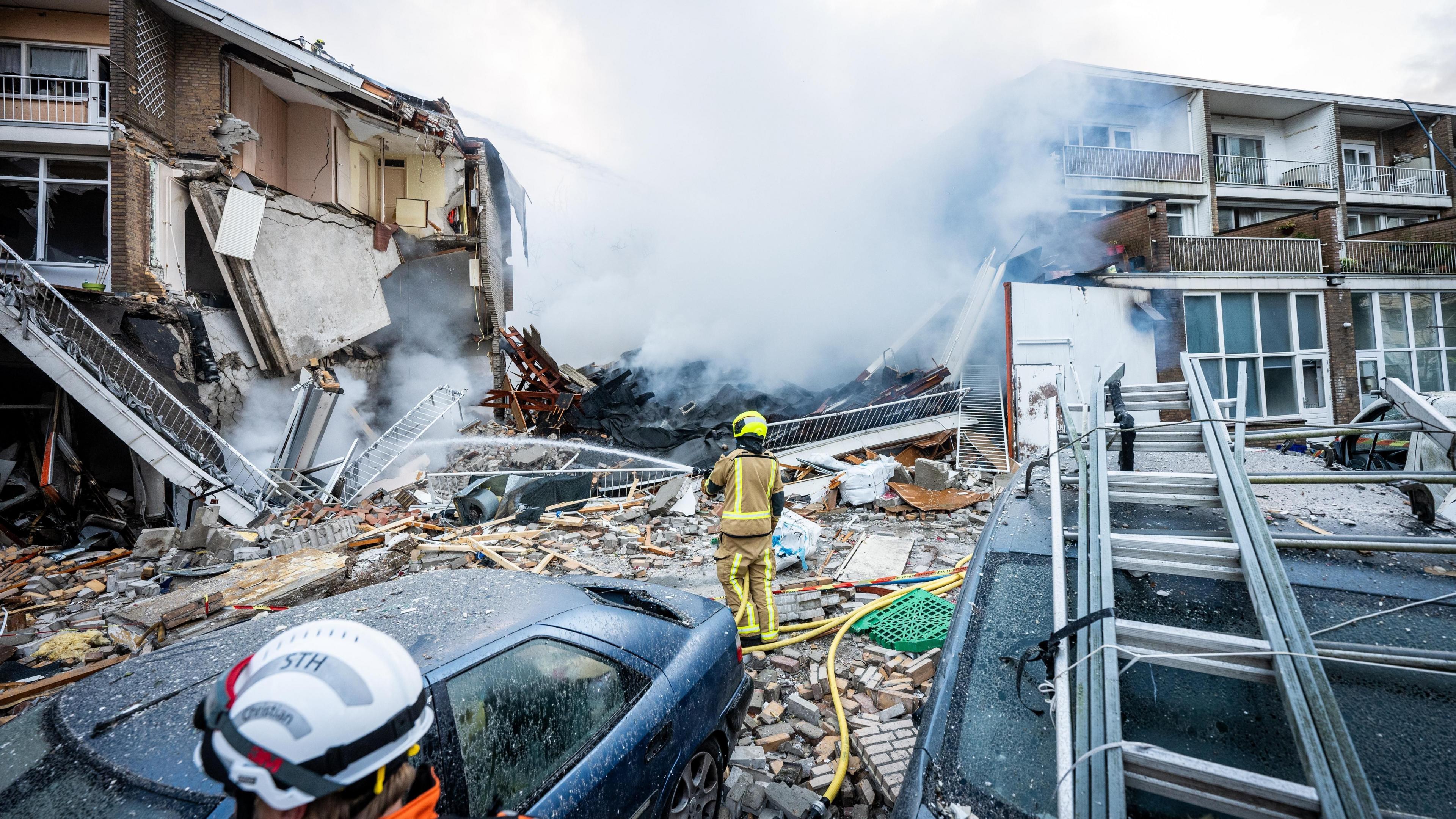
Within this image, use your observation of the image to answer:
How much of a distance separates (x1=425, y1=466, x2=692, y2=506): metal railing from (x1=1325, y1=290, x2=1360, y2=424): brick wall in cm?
1581

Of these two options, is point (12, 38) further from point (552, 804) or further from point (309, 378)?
point (552, 804)

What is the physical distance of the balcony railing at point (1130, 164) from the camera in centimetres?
1589

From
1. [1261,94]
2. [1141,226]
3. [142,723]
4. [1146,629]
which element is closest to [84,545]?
[142,723]

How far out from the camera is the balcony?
11125 millimetres

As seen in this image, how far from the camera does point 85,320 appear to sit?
8.83 meters

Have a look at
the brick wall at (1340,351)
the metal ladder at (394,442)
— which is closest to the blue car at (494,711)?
the metal ladder at (394,442)

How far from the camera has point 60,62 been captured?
11586mm

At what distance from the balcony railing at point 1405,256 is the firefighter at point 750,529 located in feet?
64.0

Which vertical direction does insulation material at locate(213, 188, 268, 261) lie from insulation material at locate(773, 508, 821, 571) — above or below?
above

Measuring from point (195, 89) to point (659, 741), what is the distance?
1493 centimetres

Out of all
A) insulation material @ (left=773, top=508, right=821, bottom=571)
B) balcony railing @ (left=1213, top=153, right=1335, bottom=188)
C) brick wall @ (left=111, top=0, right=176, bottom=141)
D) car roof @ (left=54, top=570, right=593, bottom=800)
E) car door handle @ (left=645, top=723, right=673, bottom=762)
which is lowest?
insulation material @ (left=773, top=508, right=821, bottom=571)

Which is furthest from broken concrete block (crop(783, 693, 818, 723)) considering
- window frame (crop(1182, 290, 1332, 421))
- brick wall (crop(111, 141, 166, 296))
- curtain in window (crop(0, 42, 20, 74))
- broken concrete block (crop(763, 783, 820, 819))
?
curtain in window (crop(0, 42, 20, 74))

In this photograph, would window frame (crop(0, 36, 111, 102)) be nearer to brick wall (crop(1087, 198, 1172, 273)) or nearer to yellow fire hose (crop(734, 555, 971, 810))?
yellow fire hose (crop(734, 555, 971, 810))

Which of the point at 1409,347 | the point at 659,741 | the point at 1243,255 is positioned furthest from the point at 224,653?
the point at 1409,347
